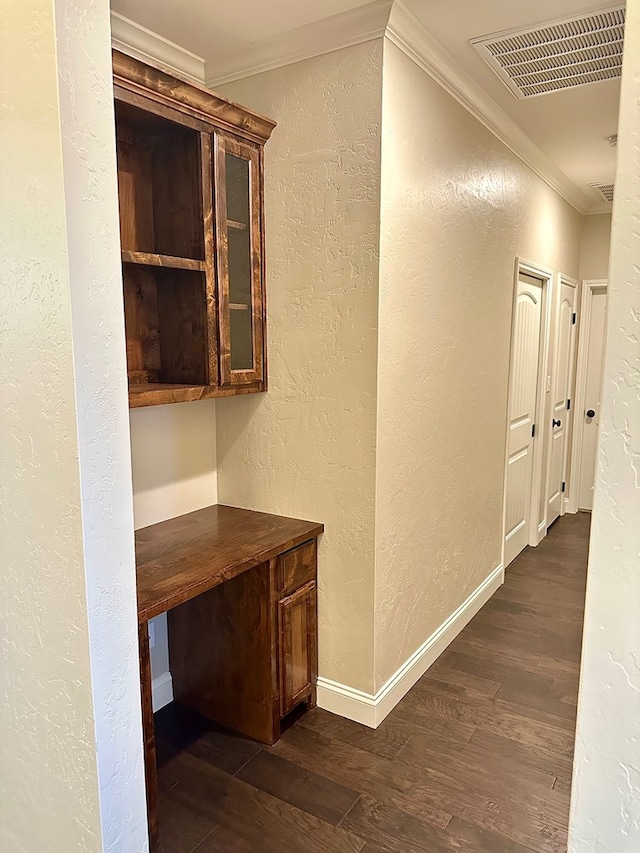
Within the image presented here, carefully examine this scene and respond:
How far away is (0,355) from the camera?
142 centimetres

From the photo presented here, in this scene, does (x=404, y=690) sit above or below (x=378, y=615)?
below

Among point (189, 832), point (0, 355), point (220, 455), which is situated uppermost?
point (0, 355)

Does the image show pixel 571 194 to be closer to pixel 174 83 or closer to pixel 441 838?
pixel 174 83

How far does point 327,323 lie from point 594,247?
151 inches

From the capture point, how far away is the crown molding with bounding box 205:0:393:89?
81.4 inches

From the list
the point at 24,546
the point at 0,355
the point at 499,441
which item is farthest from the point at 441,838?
the point at 499,441

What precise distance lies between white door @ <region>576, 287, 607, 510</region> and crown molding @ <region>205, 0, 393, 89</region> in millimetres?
3846

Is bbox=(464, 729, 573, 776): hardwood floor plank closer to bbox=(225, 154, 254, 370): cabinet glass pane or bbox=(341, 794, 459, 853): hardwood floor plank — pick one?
bbox=(341, 794, 459, 853): hardwood floor plank

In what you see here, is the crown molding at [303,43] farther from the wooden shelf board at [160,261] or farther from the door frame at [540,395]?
the door frame at [540,395]

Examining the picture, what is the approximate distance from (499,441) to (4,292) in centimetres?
288

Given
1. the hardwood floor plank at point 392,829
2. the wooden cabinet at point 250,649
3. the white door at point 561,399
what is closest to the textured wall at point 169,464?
the wooden cabinet at point 250,649

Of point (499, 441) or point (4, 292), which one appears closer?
point (4, 292)

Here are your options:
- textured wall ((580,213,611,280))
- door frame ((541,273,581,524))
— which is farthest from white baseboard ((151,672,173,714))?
textured wall ((580,213,611,280))

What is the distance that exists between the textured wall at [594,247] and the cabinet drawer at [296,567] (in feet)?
13.2
